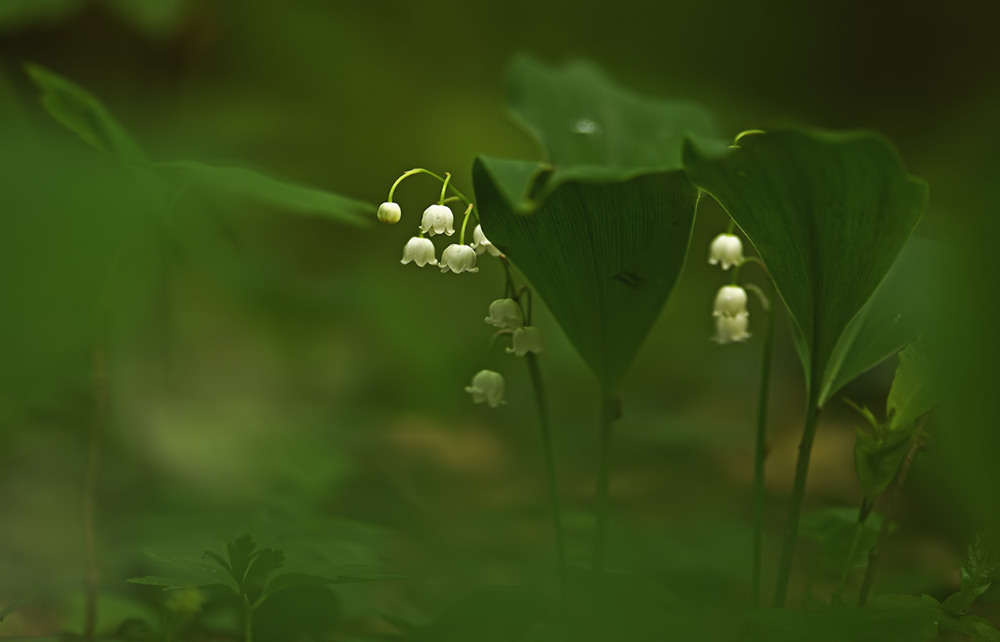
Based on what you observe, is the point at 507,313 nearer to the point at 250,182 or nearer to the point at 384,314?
the point at 250,182

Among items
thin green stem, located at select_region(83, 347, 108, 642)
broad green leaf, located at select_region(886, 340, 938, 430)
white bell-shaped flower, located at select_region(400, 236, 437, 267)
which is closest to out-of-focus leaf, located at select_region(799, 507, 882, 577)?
broad green leaf, located at select_region(886, 340, 938, 430)

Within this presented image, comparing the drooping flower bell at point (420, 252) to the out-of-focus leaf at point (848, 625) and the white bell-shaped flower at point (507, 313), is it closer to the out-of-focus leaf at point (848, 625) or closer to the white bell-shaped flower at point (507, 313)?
the white bell-shaped flower at point (507, 313)

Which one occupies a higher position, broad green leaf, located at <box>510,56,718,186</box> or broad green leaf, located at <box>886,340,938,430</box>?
broad green leaf, located at <box>510,56,718,186</box>

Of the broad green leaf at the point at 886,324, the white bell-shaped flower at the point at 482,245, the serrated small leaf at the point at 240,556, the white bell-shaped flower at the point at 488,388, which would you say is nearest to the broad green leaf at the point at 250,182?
the white bell-shaped flower at the point at 482,245

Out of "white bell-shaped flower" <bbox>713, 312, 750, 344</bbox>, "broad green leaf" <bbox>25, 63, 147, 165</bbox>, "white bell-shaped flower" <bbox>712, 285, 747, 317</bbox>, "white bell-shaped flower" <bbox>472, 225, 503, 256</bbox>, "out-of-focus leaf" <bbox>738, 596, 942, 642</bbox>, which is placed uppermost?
"broad green leaf" <bbox>25, 63, 147, 165</bbox>

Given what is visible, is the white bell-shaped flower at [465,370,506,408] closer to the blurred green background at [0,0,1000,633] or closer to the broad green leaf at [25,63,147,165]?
the blurred green background at [0,0,1000,633]
